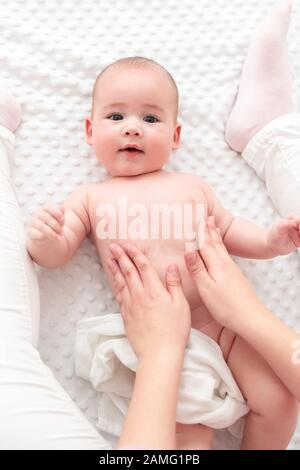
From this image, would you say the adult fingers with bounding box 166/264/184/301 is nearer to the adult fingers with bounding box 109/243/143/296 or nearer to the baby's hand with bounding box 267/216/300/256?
the adult fingers with bounding box 109/243/143/296

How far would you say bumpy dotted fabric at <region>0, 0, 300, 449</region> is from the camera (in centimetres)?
118

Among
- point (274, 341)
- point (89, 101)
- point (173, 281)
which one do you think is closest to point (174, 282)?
point (173, 281)

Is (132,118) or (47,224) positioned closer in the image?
(47,224)

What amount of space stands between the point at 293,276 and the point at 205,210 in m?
0.25

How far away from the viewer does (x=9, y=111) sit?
1233 millimetres

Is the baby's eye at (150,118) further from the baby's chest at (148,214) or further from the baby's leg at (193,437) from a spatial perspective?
the baby's leg at (193,437)

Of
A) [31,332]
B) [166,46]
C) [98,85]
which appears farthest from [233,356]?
[166,46]

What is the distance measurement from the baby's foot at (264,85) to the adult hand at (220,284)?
0.33 m

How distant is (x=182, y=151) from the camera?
4.39ft

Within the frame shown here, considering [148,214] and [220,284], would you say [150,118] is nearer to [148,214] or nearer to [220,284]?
[148,214]

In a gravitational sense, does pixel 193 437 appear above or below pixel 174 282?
below

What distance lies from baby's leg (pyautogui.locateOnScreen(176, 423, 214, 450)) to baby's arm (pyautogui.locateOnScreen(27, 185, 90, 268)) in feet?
1.23

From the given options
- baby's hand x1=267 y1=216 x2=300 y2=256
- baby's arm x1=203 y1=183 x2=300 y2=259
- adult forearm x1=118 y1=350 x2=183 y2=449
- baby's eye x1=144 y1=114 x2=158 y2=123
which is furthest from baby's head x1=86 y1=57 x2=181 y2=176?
adult forearm x1=118 y1=350 x2=183 y2=449

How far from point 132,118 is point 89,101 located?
7.2 inches
